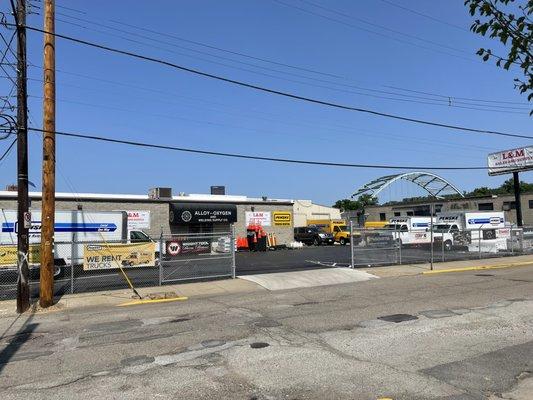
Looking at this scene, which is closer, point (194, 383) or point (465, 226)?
point (194, 383)

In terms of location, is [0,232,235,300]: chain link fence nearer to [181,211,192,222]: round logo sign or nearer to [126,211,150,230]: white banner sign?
[126,211,150,230]: white banner sign

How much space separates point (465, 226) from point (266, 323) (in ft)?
124

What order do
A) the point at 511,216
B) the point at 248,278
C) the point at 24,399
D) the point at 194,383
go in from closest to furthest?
the point at 24,399 < the point at 194,383 < the point at 248,278 < the point at 511,216

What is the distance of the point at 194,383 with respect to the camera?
627 cm

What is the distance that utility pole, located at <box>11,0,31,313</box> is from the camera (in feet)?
42.8

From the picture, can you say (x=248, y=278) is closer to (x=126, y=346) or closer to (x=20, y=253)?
(x=20, y=253)

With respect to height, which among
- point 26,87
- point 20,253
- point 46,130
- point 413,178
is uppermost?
point 413,178

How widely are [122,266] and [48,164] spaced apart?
4.60m

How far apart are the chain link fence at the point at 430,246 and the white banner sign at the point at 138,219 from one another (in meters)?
17.8

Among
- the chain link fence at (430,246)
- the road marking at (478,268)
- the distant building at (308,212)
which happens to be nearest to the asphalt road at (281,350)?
the road marking at (478,268)

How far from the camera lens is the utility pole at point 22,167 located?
514 inches

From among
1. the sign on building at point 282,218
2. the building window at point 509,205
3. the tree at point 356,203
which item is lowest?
the sign on building at point 282,218

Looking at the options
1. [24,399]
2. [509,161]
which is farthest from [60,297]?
[509,161]

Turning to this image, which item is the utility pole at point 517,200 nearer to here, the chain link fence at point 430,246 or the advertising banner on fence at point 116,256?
the chain link fence at point 430,246
